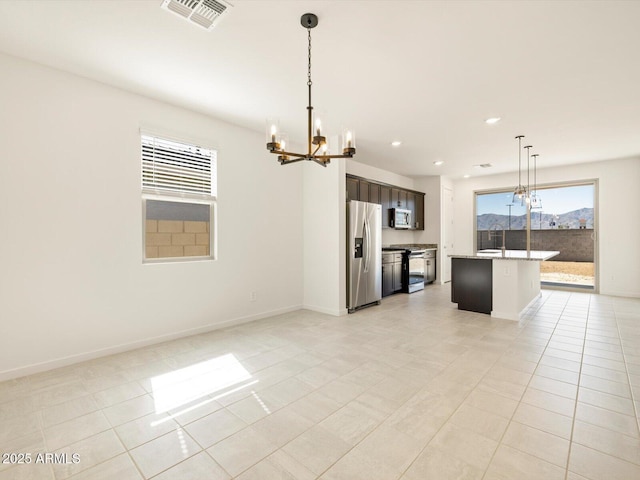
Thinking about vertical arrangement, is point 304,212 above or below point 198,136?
below

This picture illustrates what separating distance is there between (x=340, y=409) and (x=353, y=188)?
4231 mm

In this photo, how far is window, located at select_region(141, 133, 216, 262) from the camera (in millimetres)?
3555

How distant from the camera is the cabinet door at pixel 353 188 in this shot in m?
5.69

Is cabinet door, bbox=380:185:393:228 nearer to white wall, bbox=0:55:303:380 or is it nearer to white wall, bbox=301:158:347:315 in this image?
white wall, bbox=301:158:347:315

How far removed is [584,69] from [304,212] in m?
3.75

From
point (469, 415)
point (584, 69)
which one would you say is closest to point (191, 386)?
point (469, 415)

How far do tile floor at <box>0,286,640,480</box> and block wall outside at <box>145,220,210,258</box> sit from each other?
3.57ft

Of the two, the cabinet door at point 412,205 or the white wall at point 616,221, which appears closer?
the white wall at point 616,221

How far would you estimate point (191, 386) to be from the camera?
2570 mm

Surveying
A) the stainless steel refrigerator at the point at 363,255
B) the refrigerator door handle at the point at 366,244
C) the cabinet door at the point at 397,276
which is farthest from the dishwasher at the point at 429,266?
the refrigerator door handle at the point at 366,244

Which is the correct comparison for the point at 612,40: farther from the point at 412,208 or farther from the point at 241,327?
the point at 412,208

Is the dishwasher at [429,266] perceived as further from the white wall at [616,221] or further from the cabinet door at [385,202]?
the white wall at [616,221]

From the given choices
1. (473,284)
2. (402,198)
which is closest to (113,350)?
(473,284)

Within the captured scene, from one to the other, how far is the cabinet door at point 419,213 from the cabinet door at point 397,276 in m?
1.85
